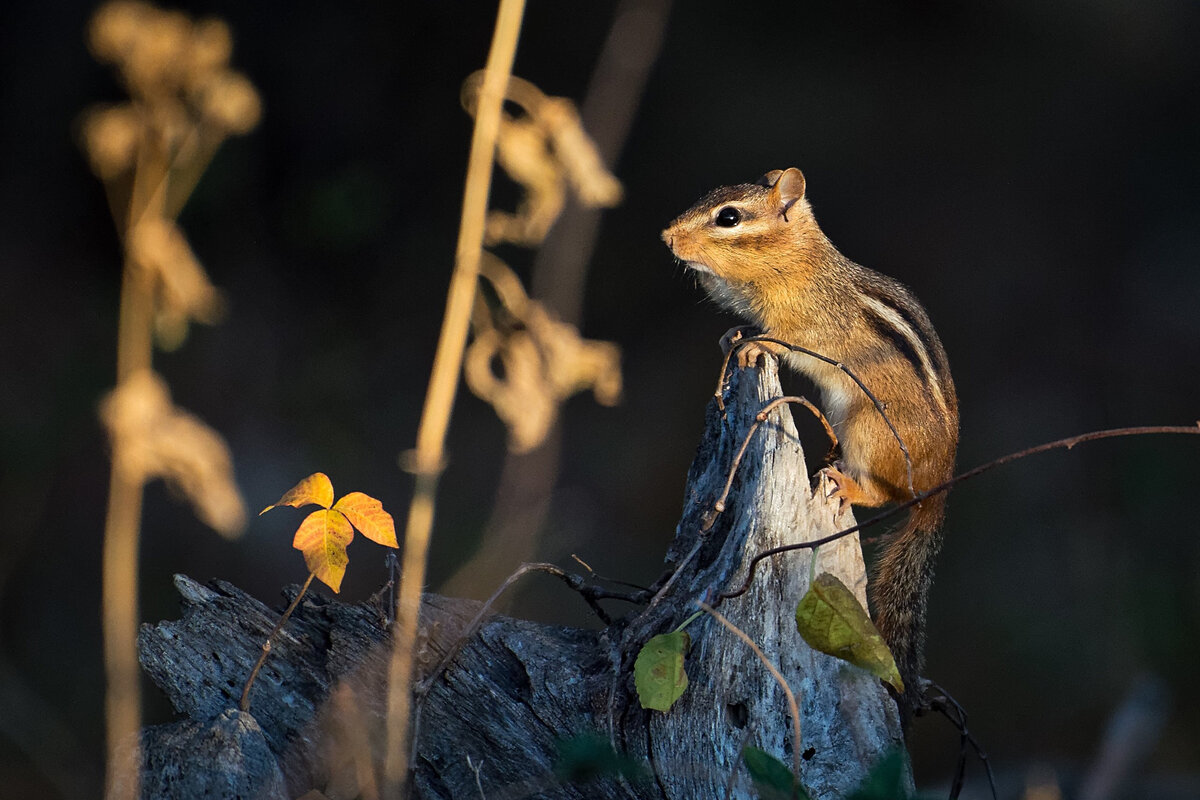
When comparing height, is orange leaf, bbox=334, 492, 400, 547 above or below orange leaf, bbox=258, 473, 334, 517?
below

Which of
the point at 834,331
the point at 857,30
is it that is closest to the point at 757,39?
the point at 857,30

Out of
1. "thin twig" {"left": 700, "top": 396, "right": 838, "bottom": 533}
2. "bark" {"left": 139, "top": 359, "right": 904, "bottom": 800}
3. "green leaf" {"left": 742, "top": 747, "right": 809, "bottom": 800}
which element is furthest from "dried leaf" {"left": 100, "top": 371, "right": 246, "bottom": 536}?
"green leaf" {"left": 742, "top": 747, "right": 809, "bottom": 800}

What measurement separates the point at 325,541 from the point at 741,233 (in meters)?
1.97

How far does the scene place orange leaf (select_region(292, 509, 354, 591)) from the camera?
1.89 metres

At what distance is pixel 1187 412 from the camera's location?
6.06m

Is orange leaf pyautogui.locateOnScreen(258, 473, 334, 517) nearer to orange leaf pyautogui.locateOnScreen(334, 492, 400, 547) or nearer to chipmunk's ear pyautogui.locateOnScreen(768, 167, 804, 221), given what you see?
orange leaf pyautogui.locateOnScreen(334, 492, 400, 547)

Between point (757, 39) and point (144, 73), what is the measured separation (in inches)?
185

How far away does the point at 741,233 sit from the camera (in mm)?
3500

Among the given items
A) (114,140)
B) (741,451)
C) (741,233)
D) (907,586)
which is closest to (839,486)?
(907,586)

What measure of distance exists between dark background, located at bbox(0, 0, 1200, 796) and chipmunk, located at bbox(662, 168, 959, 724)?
8.38 ft

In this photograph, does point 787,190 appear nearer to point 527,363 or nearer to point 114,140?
point 527,363

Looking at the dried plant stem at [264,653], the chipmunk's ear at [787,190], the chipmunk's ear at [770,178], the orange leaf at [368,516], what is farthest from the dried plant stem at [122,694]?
the chipmunk's ear at [770,178]

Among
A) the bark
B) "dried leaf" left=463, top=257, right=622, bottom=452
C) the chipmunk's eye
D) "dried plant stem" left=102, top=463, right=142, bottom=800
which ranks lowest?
"dried plant stem" left=102, top=463, right=142, bottom=800

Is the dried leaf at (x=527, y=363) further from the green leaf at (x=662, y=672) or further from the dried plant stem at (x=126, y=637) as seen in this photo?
the dried plant stem at (x=126, y=637)
